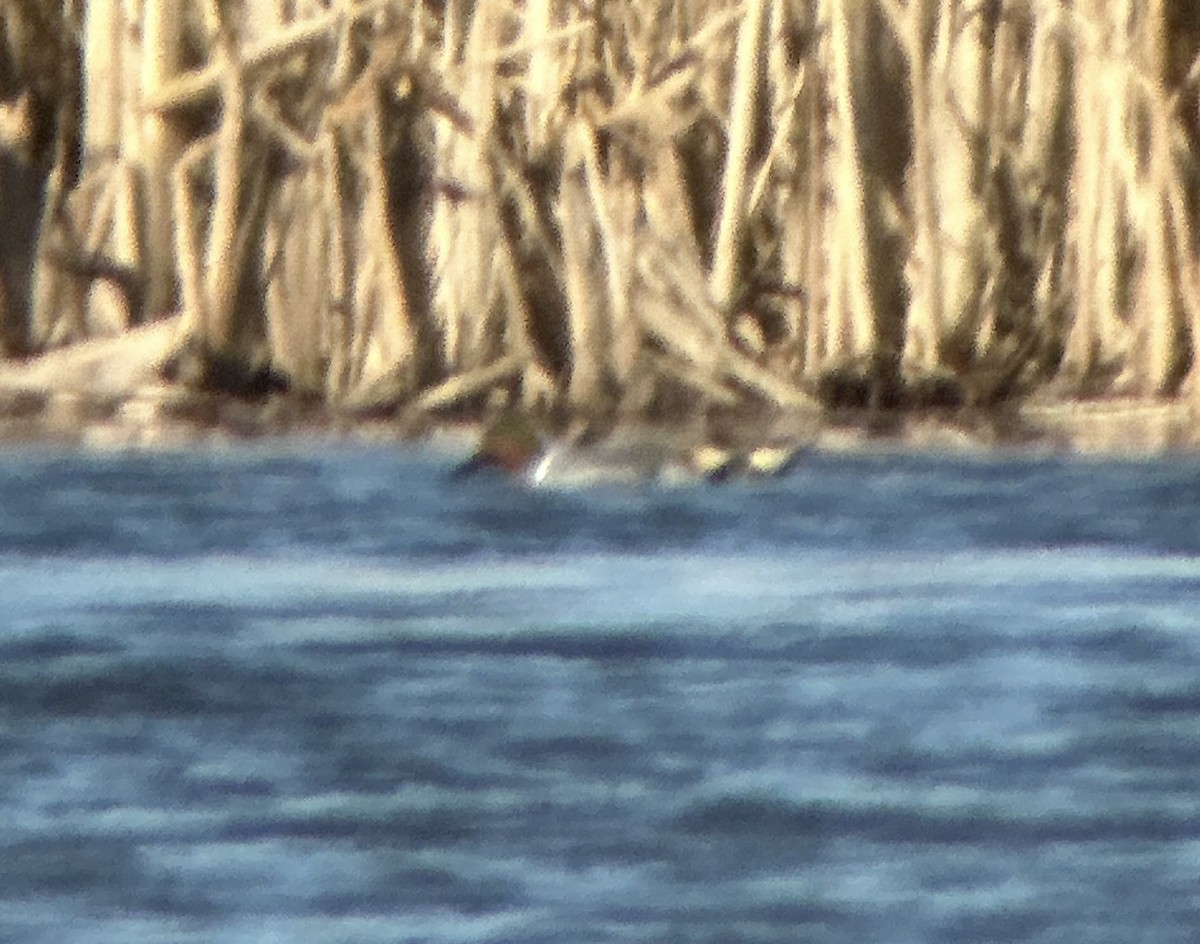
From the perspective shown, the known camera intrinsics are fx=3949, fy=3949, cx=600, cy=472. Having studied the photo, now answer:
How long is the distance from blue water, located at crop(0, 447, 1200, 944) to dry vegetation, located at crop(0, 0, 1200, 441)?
1.57 m

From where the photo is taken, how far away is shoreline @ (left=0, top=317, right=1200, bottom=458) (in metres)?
13.2

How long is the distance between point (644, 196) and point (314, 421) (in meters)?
1.37

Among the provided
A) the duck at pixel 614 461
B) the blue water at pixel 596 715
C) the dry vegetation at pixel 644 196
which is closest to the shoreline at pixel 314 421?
the dry vegetation at pixel 644 196

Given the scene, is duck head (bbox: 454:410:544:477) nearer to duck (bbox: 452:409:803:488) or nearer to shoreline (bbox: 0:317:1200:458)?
duck (bbox: 452:409:803:488)

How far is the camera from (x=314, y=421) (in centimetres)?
1346

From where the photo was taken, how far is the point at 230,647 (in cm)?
845

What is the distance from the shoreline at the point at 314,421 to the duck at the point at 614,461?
2.34ft

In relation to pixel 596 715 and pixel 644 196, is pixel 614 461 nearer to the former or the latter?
pixel 644 196

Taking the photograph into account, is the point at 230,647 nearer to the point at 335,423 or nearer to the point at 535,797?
the point at 535,797

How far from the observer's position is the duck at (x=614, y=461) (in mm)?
12156

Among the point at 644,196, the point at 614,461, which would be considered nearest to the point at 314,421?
the point at 644,196

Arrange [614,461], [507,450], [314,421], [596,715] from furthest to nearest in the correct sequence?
Answer: [314,421], [614,461], [507,450], [596,715]

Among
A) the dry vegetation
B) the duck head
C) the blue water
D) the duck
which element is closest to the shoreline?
the dry vegetation

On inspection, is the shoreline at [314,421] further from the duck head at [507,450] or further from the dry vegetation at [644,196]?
the duck head at [507,450]
